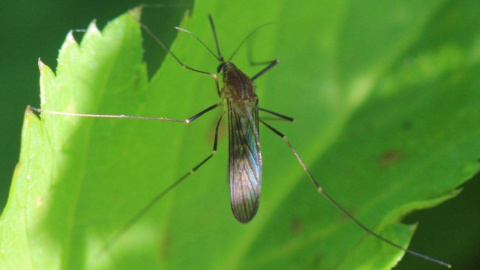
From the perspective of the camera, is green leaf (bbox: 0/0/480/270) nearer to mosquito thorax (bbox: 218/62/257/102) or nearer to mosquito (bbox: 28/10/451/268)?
mosquito (bbox: 28/10/451/268)

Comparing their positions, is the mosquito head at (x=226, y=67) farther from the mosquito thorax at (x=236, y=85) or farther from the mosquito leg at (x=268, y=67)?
the mosquito leg at (x=268, y=67)

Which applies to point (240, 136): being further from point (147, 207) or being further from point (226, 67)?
point (147, 207)

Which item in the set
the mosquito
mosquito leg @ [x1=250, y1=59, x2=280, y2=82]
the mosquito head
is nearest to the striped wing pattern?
the mosquito

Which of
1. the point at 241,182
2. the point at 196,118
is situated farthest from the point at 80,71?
the point at 241,182

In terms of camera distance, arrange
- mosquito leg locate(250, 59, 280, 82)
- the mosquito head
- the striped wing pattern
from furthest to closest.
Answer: the mosquito head → mosquito leg locate(250, 59, 280, 82) → the striped wing pattern

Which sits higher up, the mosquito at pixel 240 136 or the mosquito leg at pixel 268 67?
the mosquito leg at pixel 268 67

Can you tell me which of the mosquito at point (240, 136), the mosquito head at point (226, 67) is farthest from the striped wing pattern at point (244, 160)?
the mosquito head at point (226, 67)

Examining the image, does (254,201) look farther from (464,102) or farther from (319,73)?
(464,102)
